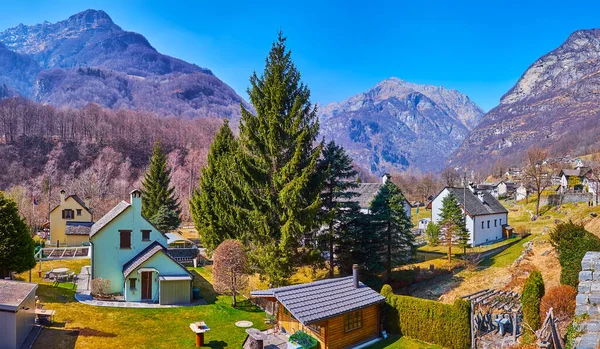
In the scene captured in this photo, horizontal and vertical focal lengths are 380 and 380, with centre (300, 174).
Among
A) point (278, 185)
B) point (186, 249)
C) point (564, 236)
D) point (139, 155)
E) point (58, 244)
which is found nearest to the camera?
point (564, 236)

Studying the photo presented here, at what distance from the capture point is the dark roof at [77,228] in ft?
138

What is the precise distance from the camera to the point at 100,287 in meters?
24.3

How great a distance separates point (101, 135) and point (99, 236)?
3404 inches

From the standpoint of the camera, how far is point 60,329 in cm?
1864

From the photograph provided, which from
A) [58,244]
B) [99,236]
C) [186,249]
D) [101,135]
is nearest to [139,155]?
[101,135]

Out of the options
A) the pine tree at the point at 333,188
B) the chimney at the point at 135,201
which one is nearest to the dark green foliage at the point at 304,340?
the pine tree at the point at 333,188

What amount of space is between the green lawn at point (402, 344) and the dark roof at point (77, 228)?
35056mm

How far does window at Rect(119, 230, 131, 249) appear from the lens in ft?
85.1

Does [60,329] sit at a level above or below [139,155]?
below

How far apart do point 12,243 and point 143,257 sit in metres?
7.23

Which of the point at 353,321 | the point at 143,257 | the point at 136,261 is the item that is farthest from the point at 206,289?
the point at 353,321

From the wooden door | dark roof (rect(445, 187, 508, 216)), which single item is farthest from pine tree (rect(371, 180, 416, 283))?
the wooden door

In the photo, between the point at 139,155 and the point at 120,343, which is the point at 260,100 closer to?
the point at 120,343

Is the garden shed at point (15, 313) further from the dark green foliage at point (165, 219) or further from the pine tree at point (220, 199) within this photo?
the dark green foliage at point (165, 219)
